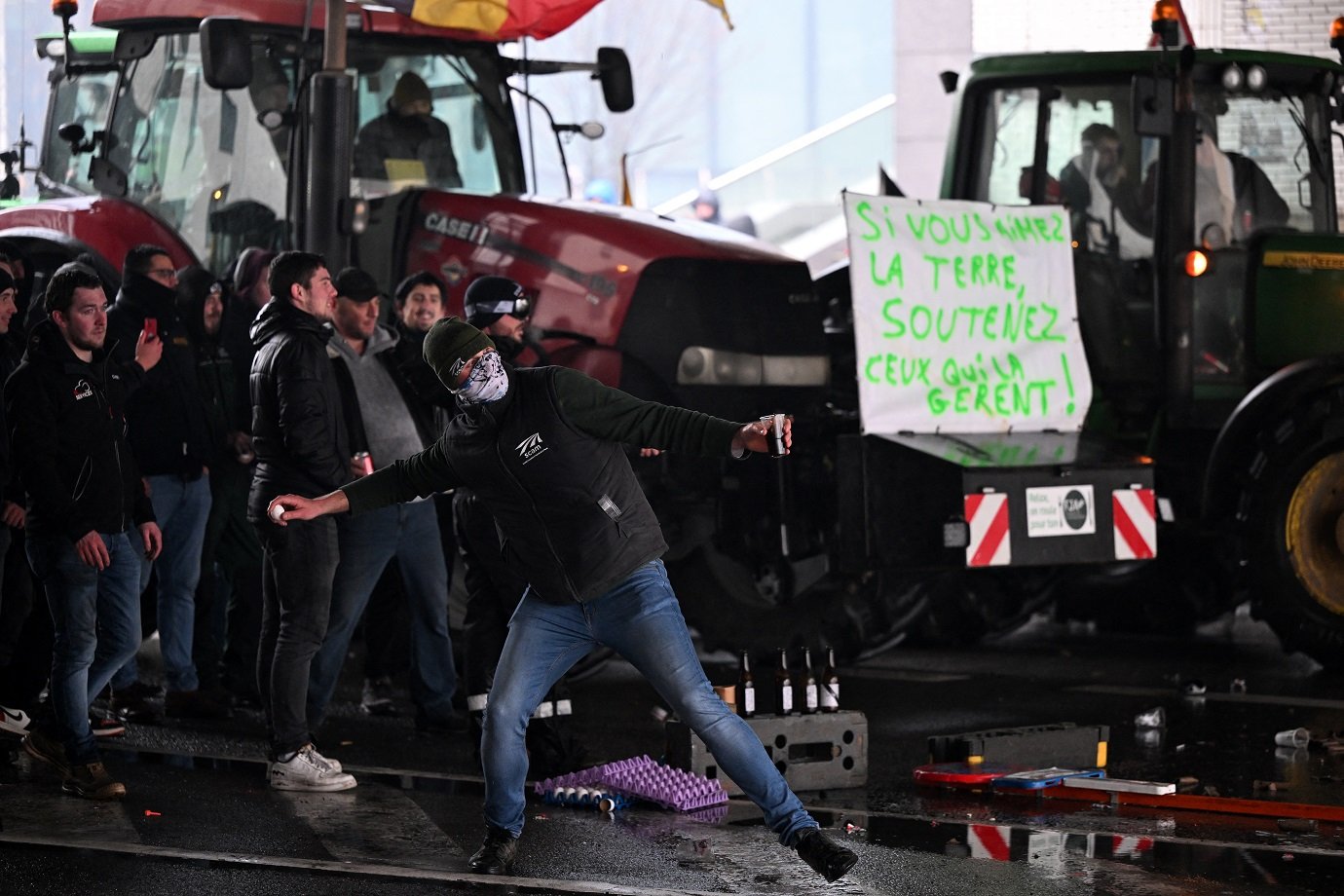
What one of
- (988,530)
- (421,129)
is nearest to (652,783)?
(988,530)

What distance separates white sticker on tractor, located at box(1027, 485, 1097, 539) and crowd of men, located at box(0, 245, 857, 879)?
2449 mm

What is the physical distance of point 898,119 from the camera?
2994 centimetres

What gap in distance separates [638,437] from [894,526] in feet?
11.4

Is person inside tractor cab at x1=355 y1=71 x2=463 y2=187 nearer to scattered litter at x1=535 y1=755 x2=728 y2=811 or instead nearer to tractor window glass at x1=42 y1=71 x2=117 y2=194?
tractor window glass at x1=42 y1=71 x2=117 y2=194

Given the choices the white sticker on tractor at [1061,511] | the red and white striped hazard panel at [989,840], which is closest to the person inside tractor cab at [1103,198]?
the white sticker on tractor at [1061,511]

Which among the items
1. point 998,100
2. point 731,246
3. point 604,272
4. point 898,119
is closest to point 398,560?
point 604,272

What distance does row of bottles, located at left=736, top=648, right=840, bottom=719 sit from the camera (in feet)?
26.6

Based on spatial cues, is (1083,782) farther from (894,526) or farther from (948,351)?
(948,351)

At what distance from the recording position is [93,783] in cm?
762

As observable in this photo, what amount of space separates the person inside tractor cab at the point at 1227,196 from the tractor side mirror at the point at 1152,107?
0.57m

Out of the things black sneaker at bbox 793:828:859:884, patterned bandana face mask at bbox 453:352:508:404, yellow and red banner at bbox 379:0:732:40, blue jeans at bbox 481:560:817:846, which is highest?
yellow and red banner at bbox 379:0:732:40

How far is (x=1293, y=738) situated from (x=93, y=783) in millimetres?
4477

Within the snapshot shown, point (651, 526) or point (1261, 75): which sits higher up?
point (1261, 75)

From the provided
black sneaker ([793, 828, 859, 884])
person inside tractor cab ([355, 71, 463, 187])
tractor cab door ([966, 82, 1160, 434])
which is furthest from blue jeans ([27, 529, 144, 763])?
tractor cab door ([966, 82, 1160, 434])
